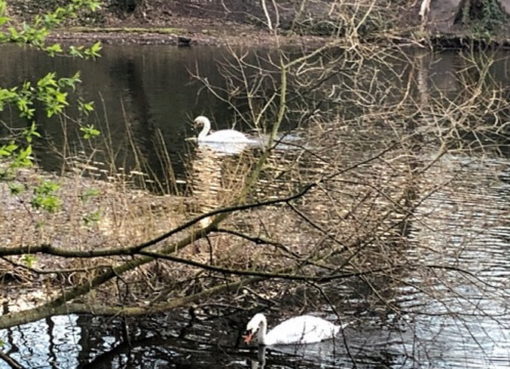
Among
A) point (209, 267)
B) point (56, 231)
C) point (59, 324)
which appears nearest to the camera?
point (209, 267)

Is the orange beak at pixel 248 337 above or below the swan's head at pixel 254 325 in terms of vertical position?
below

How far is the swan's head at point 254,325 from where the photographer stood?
9.96 m

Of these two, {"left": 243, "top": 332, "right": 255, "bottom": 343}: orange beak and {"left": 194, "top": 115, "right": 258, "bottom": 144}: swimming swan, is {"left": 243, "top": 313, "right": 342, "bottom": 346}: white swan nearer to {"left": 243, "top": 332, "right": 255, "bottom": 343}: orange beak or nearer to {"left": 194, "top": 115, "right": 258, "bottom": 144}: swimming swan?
{"left": 243, "top": 332, "right": 255, "bottom": 343}: orange beak

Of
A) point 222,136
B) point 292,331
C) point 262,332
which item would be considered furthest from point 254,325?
point 222,136

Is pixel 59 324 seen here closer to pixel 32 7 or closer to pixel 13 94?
pixel 13 94

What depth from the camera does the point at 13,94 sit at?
624cm

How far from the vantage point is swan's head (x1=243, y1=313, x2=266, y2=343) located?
9.96 m

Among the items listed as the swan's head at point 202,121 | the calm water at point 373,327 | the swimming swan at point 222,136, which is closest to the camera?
the calm water at point 373,327

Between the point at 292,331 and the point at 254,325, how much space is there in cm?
43

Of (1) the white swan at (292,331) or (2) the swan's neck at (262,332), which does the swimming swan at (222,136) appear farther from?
(2) the swan's neck at (262,332)

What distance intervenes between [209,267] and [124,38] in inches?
1633

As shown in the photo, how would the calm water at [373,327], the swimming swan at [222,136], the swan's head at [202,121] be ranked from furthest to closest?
the swan's head at [202,121] → the swimming swan at [222,136] → the calm water at [373,327]

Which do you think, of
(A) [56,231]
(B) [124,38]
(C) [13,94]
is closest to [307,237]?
(A) [56,231]

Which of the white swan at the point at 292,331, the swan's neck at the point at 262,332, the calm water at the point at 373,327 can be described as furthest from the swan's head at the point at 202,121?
the swan's neck at the point at 262,332
